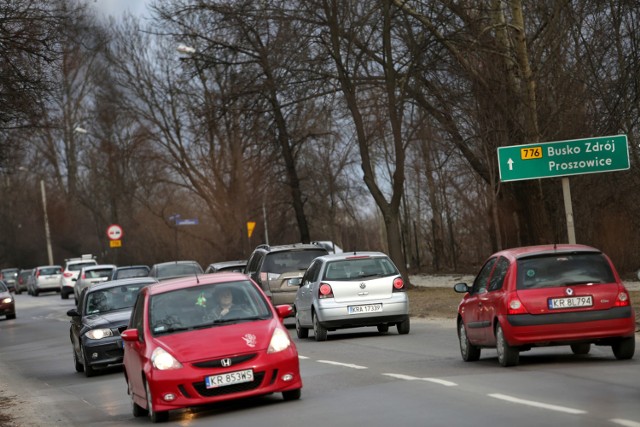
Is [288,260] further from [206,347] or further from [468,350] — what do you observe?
[206,347]

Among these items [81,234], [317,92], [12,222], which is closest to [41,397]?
[317,92]

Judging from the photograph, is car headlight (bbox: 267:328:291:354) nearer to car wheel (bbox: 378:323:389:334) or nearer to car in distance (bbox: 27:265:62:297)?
car wheel (bbox: 378:323:389:334)

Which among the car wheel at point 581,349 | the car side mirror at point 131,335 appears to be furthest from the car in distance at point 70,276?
the car side mirror at point 131,335

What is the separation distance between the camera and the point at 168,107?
6328 centimetres

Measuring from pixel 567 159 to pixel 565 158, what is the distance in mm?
50

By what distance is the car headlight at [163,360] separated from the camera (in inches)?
506

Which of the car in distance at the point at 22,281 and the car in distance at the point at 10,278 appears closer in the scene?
the car in distance at the point at 22,281

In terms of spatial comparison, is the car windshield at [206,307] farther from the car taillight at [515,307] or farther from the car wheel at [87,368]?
the car wheel at [87,368]

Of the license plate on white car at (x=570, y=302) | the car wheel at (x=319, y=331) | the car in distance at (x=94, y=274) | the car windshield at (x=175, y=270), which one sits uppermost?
→ the car in distance at (x=94, y=274)

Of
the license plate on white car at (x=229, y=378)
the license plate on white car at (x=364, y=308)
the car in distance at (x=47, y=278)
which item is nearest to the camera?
the license plate on white car at (x=229, y=378)

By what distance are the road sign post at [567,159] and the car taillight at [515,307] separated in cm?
953

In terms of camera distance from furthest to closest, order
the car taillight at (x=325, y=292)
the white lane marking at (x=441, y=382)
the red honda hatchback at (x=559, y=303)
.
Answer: the car taillight at (x=325, y=292) → the red honda hatchback at (x=559, y=303) → the white lane marking at (x=441, y=382)

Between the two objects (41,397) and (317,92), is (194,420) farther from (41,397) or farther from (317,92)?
(317,92)

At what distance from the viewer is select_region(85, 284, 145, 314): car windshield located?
22.2m
